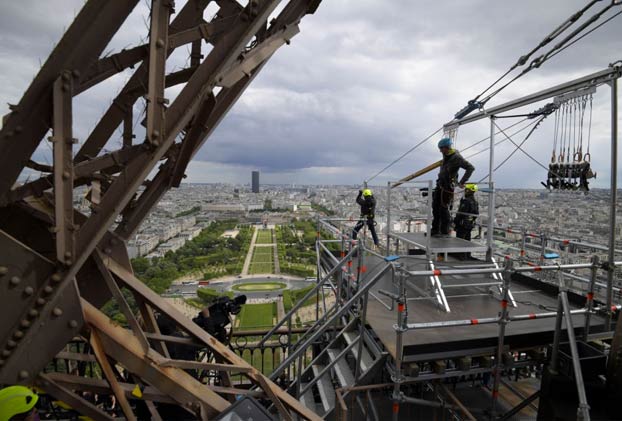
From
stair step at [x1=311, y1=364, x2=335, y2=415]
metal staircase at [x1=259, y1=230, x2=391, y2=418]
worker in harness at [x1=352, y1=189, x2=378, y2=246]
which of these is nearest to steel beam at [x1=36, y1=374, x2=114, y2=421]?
metal staircase at [x1=259, y1=230, x2=391, y2=418]

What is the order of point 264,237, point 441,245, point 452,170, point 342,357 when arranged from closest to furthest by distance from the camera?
1. point 342,357
2. point 441,245
3. point 452,170
4. point 264,237

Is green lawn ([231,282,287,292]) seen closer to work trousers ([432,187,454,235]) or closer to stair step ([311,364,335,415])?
work trousers ([432,187,454,235])

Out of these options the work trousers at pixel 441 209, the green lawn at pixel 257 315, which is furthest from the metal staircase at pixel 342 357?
the green lawn at pixel 257 315

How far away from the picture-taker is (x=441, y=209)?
7816 mm

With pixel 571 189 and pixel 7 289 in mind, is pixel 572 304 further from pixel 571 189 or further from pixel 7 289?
pixel 7 289

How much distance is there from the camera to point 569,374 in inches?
157

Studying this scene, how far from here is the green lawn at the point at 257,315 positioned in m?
35.1

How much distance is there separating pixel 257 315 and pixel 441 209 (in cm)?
3447

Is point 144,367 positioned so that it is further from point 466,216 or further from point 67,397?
point 466,216

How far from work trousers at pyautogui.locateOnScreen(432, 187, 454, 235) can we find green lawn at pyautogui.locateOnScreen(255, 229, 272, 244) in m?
86.2

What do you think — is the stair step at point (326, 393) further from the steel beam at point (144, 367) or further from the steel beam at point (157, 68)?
the steel beam at point (157, 68)

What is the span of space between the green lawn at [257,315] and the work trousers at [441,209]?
28.8 metres

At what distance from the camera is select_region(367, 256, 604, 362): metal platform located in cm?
433

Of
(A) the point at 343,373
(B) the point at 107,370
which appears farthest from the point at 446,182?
(B) the point at 107,370
